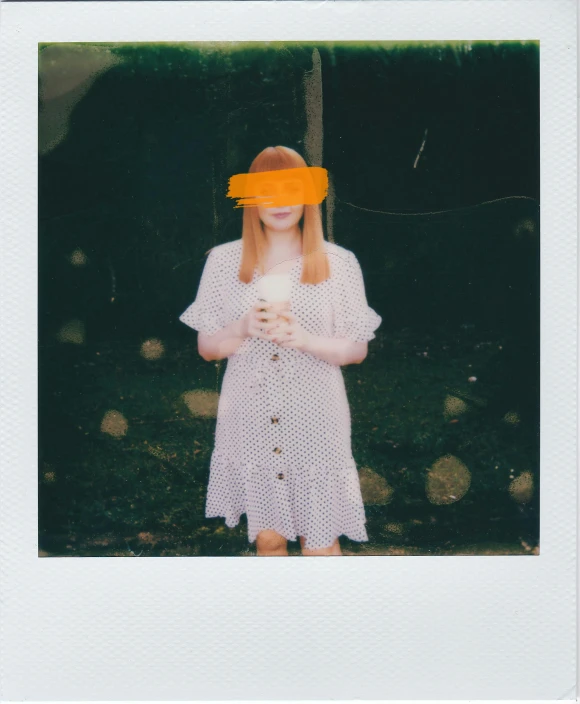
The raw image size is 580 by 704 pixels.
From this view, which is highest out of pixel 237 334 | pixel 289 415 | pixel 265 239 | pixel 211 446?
pixel 265 239

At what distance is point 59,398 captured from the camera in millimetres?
2496

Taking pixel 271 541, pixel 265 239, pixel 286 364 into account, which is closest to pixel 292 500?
pixel 271 541

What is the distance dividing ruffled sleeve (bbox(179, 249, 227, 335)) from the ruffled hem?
→ 0.47 meters

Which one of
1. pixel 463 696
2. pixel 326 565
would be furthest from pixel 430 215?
pixel 463 696

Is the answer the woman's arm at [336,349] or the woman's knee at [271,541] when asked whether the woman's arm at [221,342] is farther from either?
the woman's knee at [271,541]

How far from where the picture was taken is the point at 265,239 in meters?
2.43

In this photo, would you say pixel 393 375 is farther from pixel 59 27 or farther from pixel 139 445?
pixel 59 27

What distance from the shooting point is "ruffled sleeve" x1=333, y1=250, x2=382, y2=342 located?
2.43 metres

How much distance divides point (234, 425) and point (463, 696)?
1.23 meters

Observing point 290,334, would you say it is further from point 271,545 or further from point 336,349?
point 271,545

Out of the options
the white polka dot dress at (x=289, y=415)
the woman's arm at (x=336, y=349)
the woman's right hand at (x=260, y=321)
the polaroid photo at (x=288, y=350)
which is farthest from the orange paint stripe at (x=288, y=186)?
the woman's arm at (x=336, y=349)

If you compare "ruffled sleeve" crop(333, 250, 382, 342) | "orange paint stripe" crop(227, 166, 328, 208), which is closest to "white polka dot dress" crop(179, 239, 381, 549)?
"ruffled sleeve" crop(333, 250, 382, 342)

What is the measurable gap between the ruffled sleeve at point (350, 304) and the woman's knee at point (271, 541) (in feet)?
2.42

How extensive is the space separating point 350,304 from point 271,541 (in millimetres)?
875
